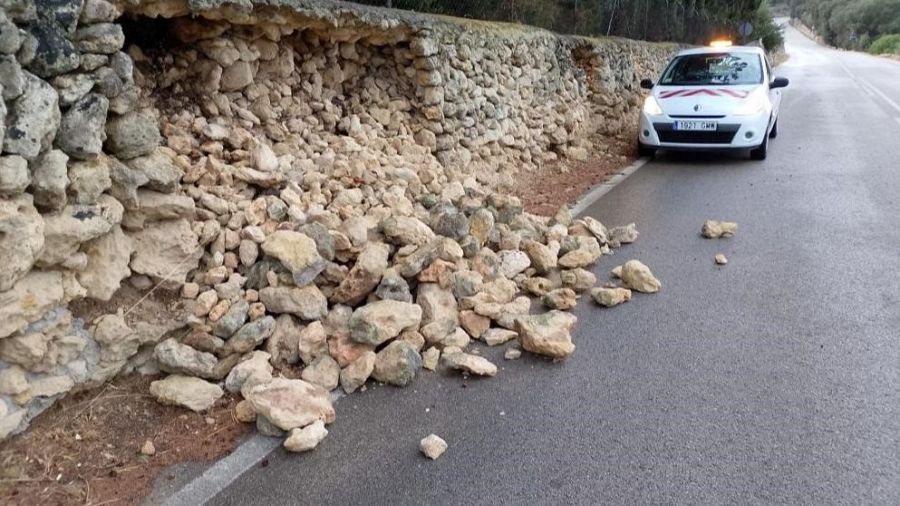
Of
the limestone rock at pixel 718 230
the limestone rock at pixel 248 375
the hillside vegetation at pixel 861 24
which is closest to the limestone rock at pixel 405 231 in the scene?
the limestone rock at pixel 248 375

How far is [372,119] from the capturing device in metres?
6.46

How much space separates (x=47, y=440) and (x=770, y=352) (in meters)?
3.93

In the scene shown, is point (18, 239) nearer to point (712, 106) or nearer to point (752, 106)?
point (712, 106)

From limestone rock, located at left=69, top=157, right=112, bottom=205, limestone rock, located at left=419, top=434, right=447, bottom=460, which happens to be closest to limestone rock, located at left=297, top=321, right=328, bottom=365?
limestone rock, located at left=419, top=434, right=447, bottom=460

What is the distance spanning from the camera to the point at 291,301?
154 inches

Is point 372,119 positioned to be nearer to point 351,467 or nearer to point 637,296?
point 637,296

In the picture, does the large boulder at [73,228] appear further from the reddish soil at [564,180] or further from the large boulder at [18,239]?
the reddish soil at [564,180]

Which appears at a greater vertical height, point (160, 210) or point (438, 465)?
point (160, 210)

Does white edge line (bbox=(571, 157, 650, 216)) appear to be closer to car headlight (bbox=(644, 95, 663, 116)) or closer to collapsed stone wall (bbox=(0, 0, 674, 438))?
car headlight (bbox=(644, 95, 663, 116))

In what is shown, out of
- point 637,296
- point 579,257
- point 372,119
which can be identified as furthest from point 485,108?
point 637,296

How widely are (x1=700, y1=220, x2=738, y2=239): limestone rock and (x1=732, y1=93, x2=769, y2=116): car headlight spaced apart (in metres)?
3.64

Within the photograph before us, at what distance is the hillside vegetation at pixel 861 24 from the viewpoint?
57306mm

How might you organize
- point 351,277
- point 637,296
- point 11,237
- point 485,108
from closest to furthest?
point 11,237
point 351,277
point 637,296
point 485,108

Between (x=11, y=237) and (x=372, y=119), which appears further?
(x=372, y=119)
